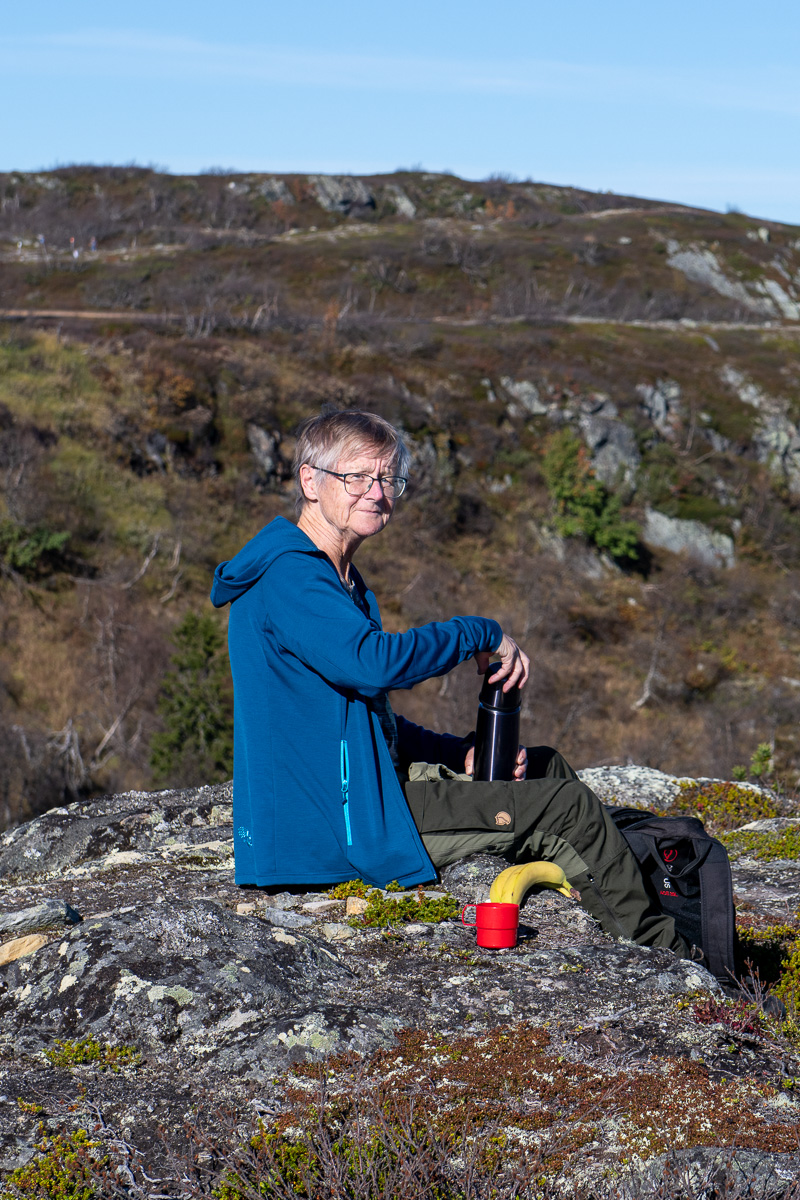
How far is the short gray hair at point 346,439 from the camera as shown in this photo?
3238 millimetres

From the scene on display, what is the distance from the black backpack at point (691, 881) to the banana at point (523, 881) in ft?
0.95

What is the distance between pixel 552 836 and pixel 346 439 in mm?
1439

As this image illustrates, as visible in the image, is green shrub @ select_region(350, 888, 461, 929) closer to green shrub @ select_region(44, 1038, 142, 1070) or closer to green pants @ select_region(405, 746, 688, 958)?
green pants @ select_region(405, 746, 688, 958)

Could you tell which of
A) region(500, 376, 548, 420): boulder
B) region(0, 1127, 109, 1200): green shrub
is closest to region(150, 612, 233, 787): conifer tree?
region(0, 1127, 109, 1200): green shrub

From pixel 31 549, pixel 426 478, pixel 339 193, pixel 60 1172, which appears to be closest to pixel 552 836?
pixel 60 1172

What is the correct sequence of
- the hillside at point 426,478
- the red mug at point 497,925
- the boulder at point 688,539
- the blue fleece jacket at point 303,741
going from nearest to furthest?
the red mug at point 497,925 < the blue fleece jacket at point 303,741 < the hillside at point 426,478 < the boulder at point 688,539

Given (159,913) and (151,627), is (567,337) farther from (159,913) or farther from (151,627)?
(159,913)

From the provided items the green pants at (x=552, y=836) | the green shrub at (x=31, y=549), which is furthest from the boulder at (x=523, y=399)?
the green pants at (x=552, y=836)

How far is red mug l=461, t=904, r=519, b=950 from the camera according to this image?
9.70 ft

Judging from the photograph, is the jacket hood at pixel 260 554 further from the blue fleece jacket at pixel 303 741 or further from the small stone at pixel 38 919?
the small stone at pixel 38 919

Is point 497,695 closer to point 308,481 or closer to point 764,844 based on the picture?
point 308,481

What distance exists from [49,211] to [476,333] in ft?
98.7

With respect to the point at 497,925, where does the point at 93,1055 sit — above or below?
below

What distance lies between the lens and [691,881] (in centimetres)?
331
